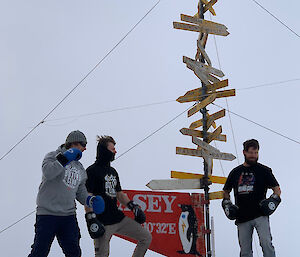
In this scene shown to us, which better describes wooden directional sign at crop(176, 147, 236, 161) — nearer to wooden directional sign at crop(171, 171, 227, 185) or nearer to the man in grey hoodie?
wooden directional sign at crop(171, 171, 227, 185)

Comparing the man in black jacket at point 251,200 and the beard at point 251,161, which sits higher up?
the beard at point 251,161

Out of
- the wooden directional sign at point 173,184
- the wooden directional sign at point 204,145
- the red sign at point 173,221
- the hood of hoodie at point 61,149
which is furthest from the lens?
the wooden directional sign at point 204,145

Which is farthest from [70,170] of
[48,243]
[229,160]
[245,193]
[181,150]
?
[229,160]

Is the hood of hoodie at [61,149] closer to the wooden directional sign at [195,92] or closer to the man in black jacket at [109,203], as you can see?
the man in black jacket at [109,203]

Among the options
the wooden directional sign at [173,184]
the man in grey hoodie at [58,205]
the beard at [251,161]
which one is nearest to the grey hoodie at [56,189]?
the man in grey hoodie at [58,205]

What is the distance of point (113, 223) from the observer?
5.58m

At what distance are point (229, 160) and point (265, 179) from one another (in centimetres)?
252

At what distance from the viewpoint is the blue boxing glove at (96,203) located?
16.7 ft

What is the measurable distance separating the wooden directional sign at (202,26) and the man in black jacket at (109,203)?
11.5 feet

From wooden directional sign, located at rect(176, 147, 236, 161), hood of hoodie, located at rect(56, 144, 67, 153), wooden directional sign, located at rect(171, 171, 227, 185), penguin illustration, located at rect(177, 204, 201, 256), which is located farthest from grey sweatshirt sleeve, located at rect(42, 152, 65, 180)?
wooden directional sign, located at rect(176, 147, 236, 161)

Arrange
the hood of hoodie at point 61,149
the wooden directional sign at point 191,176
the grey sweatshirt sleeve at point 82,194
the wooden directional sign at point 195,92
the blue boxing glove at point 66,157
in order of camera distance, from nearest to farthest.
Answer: the blue boxing glove at point 66,157, the hood of hoodie at point 61,149, the grey sweatshirt sleeve at point 82,194, the wooden directional sign at point 191,176, the wooden directional sign at point 195,92

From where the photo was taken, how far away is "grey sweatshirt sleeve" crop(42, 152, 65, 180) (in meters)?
4.48

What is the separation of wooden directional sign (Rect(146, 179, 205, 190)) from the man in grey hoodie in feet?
8.63

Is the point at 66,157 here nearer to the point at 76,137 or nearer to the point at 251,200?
the point at 76,137
